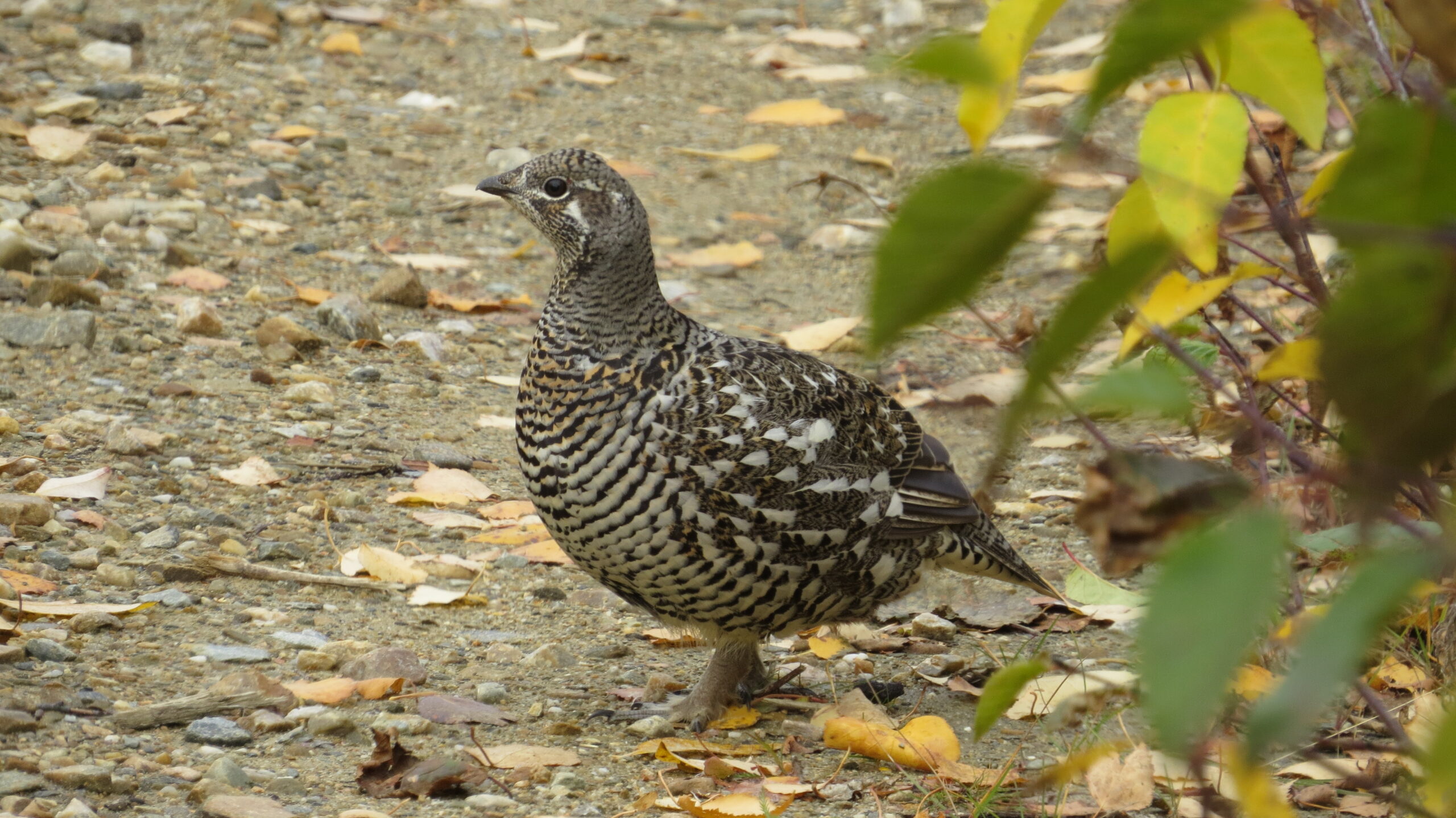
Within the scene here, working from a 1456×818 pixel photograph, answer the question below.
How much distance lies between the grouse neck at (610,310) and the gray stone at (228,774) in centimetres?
125

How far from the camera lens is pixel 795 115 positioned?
28.0 ft

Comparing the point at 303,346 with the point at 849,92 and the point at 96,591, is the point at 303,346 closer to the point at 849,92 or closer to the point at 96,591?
the point at 96,591

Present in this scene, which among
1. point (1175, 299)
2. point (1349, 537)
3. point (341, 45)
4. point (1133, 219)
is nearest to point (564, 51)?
point (341, 45)

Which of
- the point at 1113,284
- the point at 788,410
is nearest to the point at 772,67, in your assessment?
the point at 788,410

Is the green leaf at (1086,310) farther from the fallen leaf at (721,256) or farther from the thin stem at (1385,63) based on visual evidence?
the fallen leaf at (721,256)

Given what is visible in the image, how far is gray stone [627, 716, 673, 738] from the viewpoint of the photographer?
3.63 m

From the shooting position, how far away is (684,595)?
11.8ft

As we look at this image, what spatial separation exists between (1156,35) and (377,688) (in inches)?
119

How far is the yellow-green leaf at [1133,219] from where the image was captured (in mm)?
1516

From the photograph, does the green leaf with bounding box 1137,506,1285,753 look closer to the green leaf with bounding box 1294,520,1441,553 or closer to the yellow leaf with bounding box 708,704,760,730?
the green leaf with bounding box 1294,520,1441,553

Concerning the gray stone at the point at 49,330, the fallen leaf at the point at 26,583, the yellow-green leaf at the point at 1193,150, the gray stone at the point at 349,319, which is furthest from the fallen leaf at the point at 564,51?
the yellow-green leaf at the point at 1193,150

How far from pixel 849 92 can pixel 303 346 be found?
4427 mm

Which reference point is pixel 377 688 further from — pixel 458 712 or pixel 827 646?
pixel 827 646

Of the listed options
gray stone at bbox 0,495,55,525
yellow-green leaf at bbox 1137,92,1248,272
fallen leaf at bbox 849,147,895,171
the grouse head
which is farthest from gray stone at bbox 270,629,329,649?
fallen leaf at bbox 849,147,895,171
